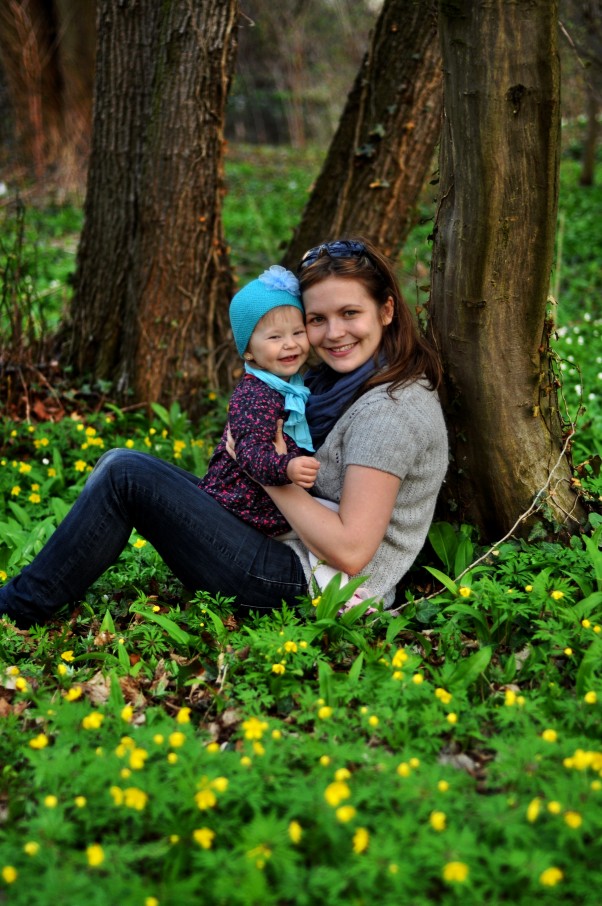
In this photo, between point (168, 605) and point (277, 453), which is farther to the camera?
point (168, 605)

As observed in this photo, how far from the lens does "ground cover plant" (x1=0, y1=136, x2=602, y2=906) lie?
1.68m

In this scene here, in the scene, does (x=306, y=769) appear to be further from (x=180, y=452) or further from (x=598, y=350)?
(x=598, y=350)

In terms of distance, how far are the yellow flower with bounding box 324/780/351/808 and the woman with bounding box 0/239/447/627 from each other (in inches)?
32.3

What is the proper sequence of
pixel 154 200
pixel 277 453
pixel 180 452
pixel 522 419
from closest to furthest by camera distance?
1. pixel 277 453
2. pixel 522 419
3. pixel 180 452
4. pixel 154 200

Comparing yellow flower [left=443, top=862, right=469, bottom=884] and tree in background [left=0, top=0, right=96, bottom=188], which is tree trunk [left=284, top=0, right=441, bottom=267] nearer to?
yellow flower [left=443, top=862, right=469, bottom=884]

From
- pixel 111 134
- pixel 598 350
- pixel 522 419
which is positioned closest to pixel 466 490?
pixel 522 419

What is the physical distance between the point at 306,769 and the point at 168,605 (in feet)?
3.47

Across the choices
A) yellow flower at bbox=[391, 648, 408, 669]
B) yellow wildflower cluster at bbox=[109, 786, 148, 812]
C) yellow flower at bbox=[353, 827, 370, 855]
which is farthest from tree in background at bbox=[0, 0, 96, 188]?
yellow flower at bbox=[353, 827, 370, 855]

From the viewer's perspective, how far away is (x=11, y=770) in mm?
Result: 2109

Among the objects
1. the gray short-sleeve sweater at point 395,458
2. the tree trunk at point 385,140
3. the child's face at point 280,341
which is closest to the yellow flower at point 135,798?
the gray short-sleeve sweater at point 395,458

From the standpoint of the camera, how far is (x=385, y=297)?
268 cm

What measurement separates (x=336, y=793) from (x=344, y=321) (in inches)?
56.2

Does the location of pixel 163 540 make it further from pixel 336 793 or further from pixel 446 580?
pixel 336 793

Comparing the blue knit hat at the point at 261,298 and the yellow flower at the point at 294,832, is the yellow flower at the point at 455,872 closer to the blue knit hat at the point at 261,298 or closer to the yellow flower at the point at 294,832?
the yellow flower at the point at 294,832
